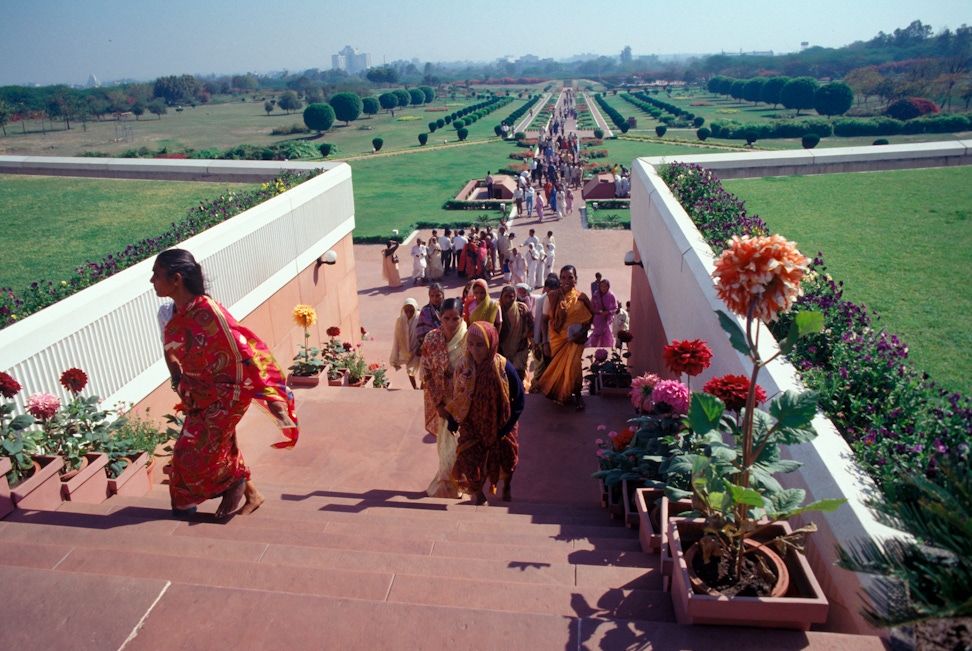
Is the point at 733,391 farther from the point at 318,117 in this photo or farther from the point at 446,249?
the point at 318,117

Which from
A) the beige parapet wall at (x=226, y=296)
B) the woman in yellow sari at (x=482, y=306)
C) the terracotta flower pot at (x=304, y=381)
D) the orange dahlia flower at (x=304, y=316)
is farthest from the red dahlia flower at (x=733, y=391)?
the orange dahlia flower at (x=304, y=316)

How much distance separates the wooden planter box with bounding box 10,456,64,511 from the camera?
3.69 metres

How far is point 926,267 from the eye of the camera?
20.4 ft

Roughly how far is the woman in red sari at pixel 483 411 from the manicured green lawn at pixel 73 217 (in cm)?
568

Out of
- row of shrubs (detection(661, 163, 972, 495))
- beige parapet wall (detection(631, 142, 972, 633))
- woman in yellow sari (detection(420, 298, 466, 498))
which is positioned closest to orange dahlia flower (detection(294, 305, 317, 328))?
woman in yellow sari (detection(420, 298, 466, 498))

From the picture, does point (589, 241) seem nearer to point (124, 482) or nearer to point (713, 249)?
point (713, 249)

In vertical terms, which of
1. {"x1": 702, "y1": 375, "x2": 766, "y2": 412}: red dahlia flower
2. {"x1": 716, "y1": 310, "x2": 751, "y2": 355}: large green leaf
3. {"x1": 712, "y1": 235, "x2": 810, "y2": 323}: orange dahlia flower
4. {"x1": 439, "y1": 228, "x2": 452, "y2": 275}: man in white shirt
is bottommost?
{"x1": 439, "y1": 228, "x2": 452, "y2": 275}: man in white shirt

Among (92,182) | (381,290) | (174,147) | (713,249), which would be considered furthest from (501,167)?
Result: (713,249)

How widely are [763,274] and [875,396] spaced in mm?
1383

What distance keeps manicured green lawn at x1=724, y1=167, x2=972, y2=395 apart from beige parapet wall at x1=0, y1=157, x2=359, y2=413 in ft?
18.8

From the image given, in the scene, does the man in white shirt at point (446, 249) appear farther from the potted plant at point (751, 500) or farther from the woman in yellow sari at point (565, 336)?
the potted plant at point (751, 500)

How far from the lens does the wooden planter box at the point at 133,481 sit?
4.41 meters

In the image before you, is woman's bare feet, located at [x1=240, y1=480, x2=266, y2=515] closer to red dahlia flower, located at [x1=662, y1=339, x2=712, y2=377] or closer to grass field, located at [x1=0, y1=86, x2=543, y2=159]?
red dahlia flower, located at [x1=662, y1=339, x2=712, y2=377]

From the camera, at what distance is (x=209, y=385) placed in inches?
146
